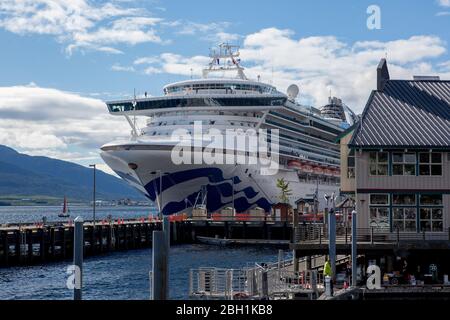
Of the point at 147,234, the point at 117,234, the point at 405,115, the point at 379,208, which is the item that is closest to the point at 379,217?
the point at 379,208

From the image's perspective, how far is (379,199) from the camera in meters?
29.6

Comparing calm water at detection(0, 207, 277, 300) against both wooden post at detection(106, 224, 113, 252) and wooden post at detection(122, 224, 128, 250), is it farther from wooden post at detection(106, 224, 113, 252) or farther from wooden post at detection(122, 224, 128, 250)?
wooden post at detection(122, 224, 128, 250)

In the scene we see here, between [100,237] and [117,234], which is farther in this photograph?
[117,234]

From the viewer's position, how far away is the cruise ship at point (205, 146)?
69938 mm

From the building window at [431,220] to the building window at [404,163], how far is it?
1.62m

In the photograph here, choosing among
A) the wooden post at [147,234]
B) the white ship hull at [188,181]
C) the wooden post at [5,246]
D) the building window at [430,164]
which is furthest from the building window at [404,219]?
the wooden post at [147,234]

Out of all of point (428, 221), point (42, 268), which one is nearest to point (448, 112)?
point (428, 221)

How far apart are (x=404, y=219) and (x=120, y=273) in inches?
859

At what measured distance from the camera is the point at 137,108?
77812 millimetres

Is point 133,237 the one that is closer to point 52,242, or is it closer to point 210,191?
point 210,191

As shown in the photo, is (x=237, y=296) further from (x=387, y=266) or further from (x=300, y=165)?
(x=300, y=165)

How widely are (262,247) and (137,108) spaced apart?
72.1ft

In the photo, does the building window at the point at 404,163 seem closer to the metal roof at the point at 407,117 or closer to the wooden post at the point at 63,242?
the metal roof at the point at 407,117

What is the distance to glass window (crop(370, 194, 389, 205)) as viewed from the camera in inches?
1164
